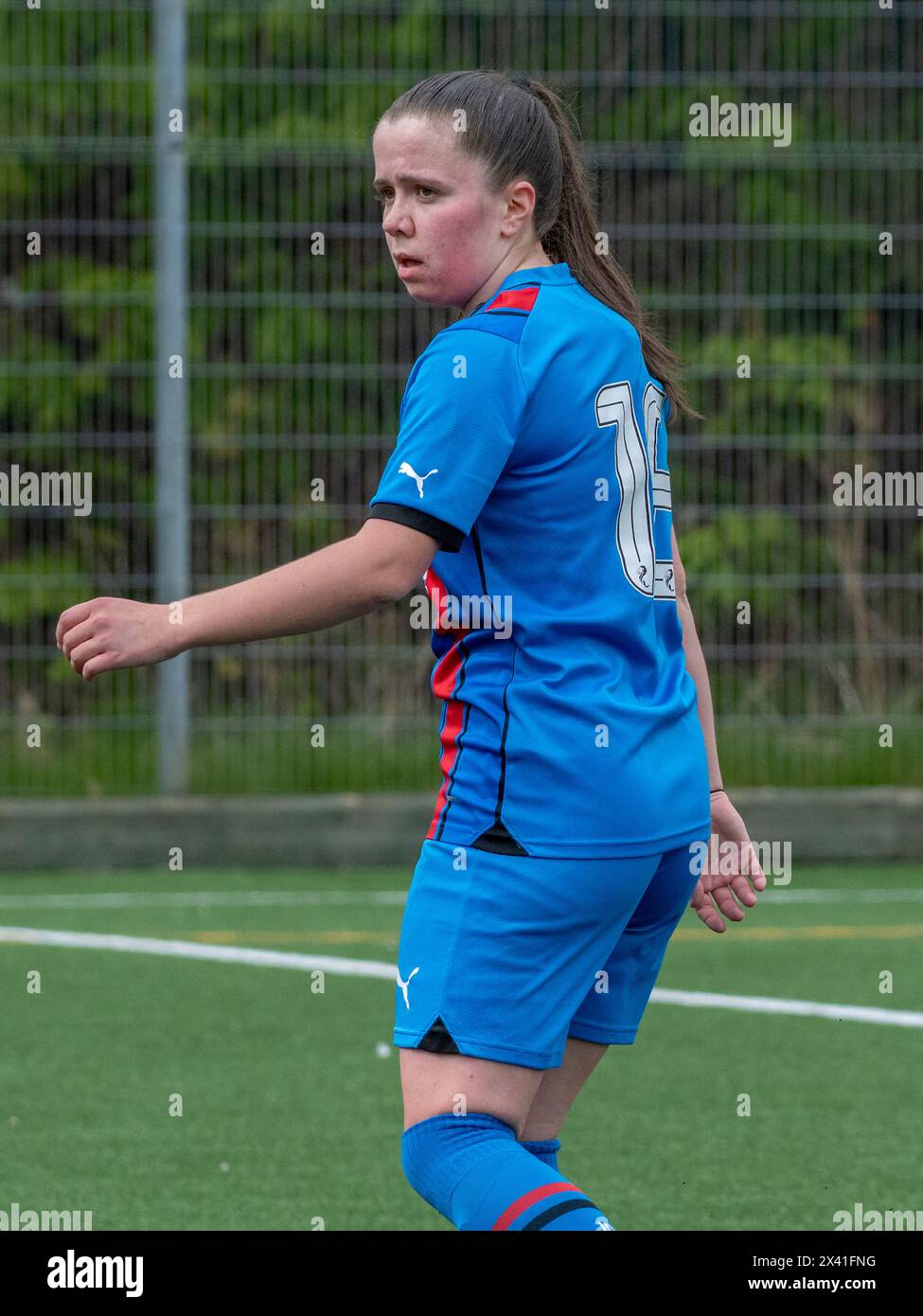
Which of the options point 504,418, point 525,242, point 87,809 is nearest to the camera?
point 504,418

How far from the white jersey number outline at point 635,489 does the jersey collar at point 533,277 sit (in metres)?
0.16

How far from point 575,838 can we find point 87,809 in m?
5.90

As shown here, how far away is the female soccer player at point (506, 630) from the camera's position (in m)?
2.32

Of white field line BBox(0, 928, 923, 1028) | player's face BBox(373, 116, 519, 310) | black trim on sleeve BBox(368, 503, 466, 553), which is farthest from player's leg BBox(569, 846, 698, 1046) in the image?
white field line BBox(0, 928, 923, 1028)

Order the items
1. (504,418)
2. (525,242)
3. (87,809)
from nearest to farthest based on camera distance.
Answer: (504,418)
(525,242)
(87,809)

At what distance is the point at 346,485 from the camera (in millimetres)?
8109

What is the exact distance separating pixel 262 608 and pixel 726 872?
2.88ft

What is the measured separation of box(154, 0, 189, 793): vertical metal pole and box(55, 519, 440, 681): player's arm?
19.0ft

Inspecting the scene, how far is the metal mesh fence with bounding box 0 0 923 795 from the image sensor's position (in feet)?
26.5

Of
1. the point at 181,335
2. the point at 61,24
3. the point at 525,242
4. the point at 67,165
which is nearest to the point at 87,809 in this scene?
the point at 181,335

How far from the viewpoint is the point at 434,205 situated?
248 centimetres

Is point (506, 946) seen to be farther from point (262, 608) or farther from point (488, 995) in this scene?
point (262, 608)

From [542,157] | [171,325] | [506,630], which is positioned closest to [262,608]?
[506,630]
